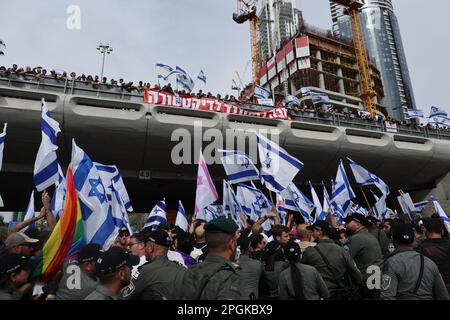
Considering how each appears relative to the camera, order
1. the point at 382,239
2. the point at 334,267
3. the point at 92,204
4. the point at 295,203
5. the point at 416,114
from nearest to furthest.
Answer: the point at 334,267 → the point at 92,204 → the point at 382,239 → the point at 295,203 → the point at 416,114

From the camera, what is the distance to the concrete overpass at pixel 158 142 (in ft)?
51.5

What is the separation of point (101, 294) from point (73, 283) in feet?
1.31

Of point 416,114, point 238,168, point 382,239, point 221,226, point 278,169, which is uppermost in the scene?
point 416,114

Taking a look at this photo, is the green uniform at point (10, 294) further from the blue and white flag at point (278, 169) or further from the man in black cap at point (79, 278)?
the blue and white flag at point (278, 169)

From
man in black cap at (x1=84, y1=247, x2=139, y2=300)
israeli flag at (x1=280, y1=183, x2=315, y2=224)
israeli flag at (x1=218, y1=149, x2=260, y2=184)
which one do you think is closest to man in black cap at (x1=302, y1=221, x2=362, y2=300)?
man in black cap at (x1=84, y1=247, x2=139, y2=300)

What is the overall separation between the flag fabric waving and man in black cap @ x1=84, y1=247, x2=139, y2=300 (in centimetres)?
73

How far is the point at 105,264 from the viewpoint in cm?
284

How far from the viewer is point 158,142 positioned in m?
17.8

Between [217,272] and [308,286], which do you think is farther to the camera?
[308,286]

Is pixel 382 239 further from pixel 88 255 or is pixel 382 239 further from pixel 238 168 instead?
pixel 88 255

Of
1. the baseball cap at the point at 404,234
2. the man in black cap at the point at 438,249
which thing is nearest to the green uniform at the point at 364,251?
the man in black cap at the point at 438,249

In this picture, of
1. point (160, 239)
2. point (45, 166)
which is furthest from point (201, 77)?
point (160, 239)
